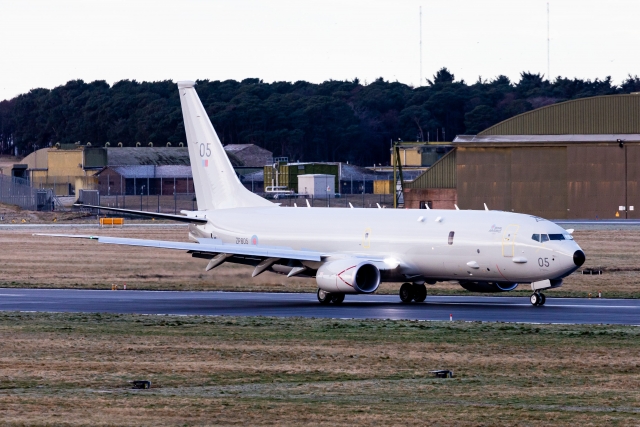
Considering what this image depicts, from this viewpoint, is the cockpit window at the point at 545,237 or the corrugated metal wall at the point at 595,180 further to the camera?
the corrugated metal wall at the point at 595,180

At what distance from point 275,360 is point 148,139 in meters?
172

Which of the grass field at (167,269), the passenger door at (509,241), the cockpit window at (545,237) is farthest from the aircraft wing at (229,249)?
the cockpit window at (545,237)

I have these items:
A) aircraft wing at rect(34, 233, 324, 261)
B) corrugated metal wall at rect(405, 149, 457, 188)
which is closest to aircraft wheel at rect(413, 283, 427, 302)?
aircraft wing at rect(34, 233, 324, 261)

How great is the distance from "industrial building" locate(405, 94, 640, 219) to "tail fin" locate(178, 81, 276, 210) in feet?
161

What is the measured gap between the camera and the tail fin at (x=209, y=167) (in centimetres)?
4512

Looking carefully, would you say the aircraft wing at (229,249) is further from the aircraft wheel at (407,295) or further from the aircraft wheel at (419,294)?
the aircraft wheel at (419,294)

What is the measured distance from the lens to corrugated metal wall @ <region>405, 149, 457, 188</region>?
327ft

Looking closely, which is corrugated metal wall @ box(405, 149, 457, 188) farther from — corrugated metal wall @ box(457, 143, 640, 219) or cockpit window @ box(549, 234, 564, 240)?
cockpit window @ box(549, 234, 564, 240)

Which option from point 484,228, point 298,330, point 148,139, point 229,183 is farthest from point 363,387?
point 148,139

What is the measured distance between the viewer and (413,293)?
1537 inches

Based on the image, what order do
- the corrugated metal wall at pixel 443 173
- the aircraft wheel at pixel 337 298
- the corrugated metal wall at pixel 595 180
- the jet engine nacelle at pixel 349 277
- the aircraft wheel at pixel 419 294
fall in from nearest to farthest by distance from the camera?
the jet engine nacelle at pixel 349 277 < the aircraft wheel at pixel 337 298 < the aircraft wheel at pixel 419 294 < the corrugated metal wall at pixel 595 180 < the corrugated metal wall at pixel 443 173

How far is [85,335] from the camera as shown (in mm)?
27188

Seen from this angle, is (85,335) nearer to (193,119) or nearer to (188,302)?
(188,302)

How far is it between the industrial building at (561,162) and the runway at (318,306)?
4959cm
